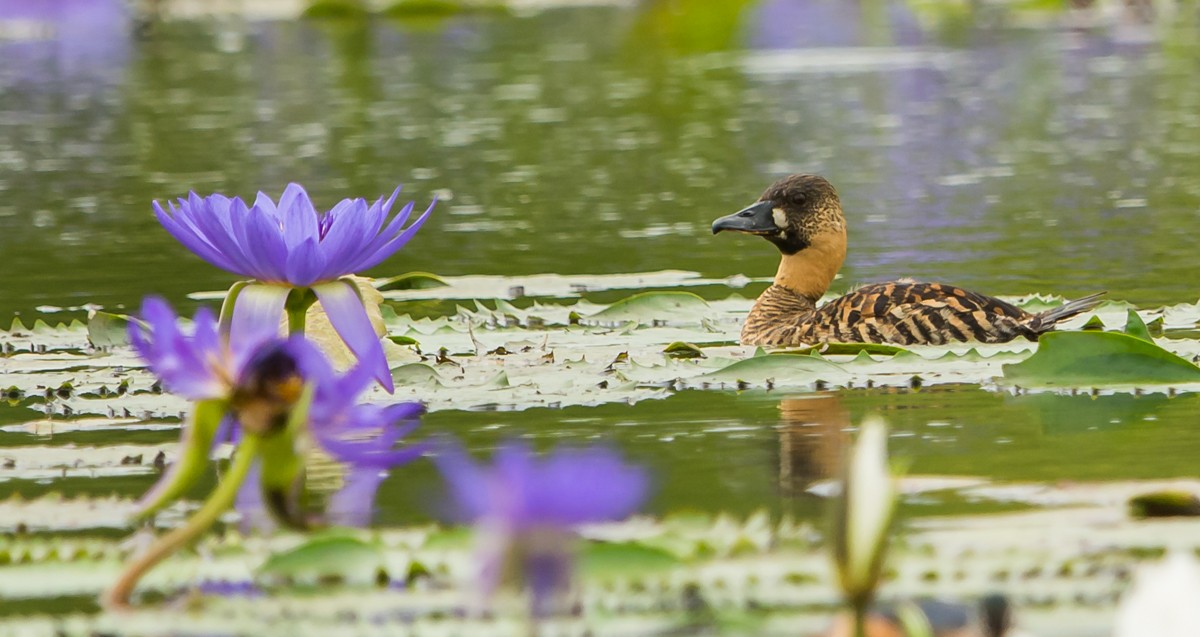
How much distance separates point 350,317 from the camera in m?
4.74

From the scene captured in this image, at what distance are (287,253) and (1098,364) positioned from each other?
7.13 feet

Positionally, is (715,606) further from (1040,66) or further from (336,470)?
(1040,66)

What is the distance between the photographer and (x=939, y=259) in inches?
350

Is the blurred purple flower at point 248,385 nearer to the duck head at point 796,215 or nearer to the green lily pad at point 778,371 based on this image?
the green lily pad at point 778,371

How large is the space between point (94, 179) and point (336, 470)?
9651 millimetres

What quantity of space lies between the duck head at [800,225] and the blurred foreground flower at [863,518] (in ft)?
16.9

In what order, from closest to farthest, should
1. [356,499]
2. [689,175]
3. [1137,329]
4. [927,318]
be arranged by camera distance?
1. [356,499]
2. [1137,329]
3. [927,318]
4. [689,175]

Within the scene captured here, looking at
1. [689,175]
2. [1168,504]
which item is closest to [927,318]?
[1168,504]

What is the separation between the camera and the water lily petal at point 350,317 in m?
4.67

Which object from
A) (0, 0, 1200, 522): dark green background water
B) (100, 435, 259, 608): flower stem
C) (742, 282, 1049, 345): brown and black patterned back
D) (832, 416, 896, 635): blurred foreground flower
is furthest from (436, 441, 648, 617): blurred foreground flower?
(742, 282, 1049, 345): brown and black patterned back

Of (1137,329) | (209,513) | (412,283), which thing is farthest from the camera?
(412,283)

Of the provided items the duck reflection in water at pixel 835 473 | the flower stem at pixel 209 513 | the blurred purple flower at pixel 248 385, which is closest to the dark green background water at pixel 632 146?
the duck reflection in water at pixel 835 473

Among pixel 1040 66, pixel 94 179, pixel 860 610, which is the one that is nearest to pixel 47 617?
pixel 860 610

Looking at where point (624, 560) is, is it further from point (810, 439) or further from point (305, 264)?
point (810, 439)
